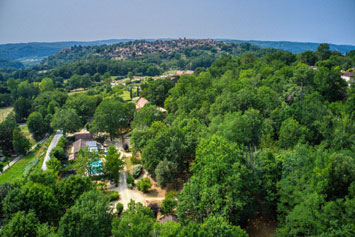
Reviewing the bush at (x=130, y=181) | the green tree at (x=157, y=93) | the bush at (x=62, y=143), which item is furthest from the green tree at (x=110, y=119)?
the bush at (x=130, y=181)

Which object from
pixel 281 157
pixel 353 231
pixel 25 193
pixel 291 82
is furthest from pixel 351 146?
pixel 25 193

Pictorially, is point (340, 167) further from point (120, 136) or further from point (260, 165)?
point (120, 136)

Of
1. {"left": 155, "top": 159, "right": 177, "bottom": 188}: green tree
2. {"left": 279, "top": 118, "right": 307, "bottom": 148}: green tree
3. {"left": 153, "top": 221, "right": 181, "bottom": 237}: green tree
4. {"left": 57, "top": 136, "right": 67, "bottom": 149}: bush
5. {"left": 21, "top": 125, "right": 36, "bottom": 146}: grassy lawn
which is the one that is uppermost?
{"left": 279, "top": 118, "right": 307, "bottom": 148}: green tree

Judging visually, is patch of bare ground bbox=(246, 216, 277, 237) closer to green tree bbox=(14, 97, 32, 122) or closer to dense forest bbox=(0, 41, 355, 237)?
dense forest bbox=(0, 41, 355, 237)

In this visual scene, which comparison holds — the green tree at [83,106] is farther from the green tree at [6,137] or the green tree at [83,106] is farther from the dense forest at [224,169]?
the green tree at [6,137]

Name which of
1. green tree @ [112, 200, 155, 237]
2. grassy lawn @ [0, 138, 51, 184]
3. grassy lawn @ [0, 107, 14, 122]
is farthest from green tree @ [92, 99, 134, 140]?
grassy lawn @ [0, 107, 14, 122]

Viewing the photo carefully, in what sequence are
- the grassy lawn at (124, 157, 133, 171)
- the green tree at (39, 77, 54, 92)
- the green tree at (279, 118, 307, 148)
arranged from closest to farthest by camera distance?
the green tree at (279, 118, 307, 148) → the grassy lawn at (124, 157, 133, 171) → the green tree at (39, 77, 54, 92)

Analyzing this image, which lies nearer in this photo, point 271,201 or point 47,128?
point 271,201
